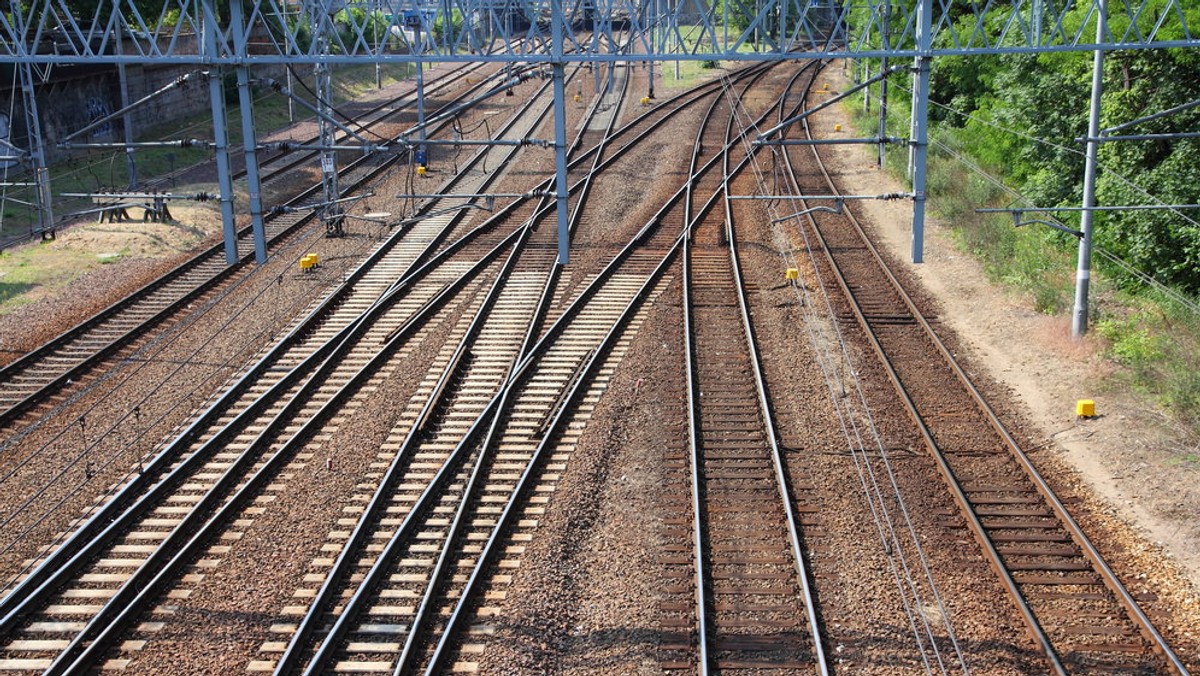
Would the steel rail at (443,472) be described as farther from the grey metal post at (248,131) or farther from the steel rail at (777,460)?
the grey metal post at (248,131)

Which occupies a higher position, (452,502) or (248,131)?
(248,131)

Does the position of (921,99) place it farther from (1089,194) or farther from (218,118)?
(218,118)

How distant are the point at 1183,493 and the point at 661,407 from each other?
645cm

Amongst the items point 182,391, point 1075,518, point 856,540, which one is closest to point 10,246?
point 182,391

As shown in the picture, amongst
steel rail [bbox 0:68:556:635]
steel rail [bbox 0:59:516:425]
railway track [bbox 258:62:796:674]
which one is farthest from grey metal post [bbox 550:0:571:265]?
steel rail [bbox 0:68:556:635]

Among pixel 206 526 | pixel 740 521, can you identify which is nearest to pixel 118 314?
Answer: pixel 206 526

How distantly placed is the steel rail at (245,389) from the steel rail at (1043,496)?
8612 millimetres

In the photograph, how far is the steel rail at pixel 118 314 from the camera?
17219 mm

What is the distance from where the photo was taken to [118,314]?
68.1ft

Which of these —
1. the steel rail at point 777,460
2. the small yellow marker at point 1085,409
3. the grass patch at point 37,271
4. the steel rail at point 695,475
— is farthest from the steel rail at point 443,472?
the grass patch at point 37,271

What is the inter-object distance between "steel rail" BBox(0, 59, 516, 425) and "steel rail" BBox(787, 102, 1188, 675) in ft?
30.1

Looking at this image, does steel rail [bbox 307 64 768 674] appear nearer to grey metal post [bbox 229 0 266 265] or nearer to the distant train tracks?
the distant train tracks

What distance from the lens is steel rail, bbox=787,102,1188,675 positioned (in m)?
10.3

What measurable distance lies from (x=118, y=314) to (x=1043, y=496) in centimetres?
1548
